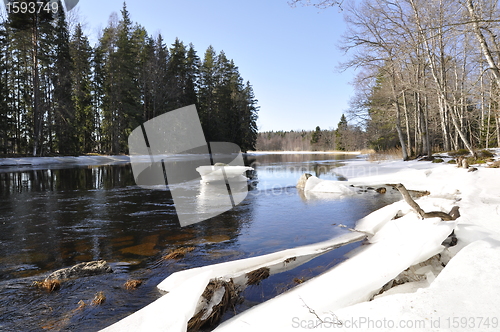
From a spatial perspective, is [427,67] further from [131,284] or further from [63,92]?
[63,92]

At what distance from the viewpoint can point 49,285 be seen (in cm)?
351

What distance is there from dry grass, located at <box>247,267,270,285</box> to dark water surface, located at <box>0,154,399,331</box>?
0.32ft

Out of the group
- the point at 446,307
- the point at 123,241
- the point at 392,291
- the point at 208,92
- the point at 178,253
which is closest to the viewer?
the point at 446,307

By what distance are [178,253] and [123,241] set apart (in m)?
1.36

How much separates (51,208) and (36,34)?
71.5 ft

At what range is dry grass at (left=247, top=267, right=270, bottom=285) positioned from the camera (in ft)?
11.8

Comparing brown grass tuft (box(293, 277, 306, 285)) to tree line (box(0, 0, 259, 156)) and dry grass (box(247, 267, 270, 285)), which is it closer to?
dry grass (box(247, 267, 270, 285))

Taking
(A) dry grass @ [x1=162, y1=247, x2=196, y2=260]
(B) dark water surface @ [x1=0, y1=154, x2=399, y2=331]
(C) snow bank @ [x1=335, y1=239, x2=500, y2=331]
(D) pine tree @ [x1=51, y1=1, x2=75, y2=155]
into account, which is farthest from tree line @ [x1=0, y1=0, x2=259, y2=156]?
(C) snow bank @ [x1=335, y1=239, x2=500, y2=331]

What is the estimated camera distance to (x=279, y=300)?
117 inches

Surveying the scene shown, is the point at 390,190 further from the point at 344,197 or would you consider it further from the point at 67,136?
the point at 67,136

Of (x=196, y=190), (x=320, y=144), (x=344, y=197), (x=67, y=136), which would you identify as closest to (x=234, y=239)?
(x=344, y=197)

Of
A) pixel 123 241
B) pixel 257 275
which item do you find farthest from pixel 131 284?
pixel 123 241

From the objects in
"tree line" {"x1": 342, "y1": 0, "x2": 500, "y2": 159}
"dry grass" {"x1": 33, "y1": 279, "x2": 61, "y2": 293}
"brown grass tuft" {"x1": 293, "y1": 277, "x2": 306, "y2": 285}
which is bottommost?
"brown grass tuft" {"x1": 293, "y1": 277, "x2": 306, "y2": 285}

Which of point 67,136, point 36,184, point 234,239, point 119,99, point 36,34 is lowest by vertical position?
point 234,239
